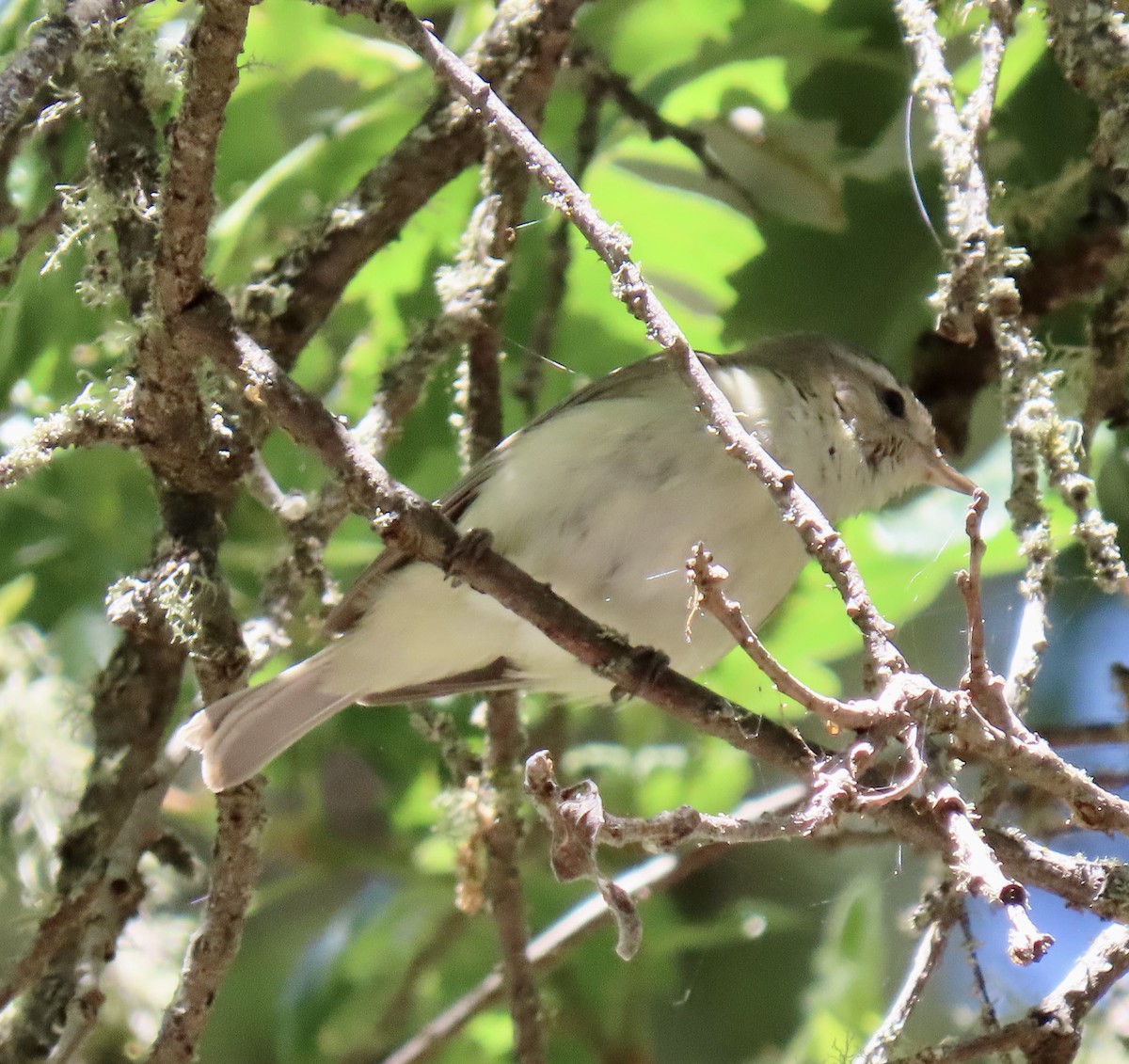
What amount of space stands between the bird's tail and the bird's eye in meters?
1.07

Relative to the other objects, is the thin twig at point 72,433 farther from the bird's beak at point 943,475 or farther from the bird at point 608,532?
the bird's beak at point 943,475

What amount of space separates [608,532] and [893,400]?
26.5 inches

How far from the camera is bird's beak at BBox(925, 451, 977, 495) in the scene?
2.39 meters

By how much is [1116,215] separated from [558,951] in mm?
1600

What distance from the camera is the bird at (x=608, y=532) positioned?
6.97ft

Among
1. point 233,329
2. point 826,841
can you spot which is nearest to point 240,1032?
point 826,841

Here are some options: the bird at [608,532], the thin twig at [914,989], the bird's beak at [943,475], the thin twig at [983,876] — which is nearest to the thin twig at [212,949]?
the bird at [608,532]

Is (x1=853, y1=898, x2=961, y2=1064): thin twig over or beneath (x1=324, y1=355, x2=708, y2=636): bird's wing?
beneath

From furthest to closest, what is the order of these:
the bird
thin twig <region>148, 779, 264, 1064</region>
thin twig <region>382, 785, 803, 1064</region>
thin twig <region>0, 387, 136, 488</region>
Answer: thin twig <region>382, 785, 803, 1064</region>
the bird
thin twig <region>148, 779, 264, 1064</region>
thin twig <region>0, 387, 136, 488</region>

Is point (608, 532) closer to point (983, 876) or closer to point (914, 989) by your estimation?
point (914, 989)

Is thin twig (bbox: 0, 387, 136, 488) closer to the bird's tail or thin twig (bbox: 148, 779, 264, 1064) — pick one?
the bird's tail

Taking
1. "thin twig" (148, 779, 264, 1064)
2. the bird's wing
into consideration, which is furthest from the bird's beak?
"thin twig" (148, 779, 264, 1064)

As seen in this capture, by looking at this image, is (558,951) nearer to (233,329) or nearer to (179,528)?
(179,528)

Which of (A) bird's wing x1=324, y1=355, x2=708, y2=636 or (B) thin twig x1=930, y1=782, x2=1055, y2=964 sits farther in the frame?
(A) bird's wing x1=324, y1=355, x2=708, y2=636
